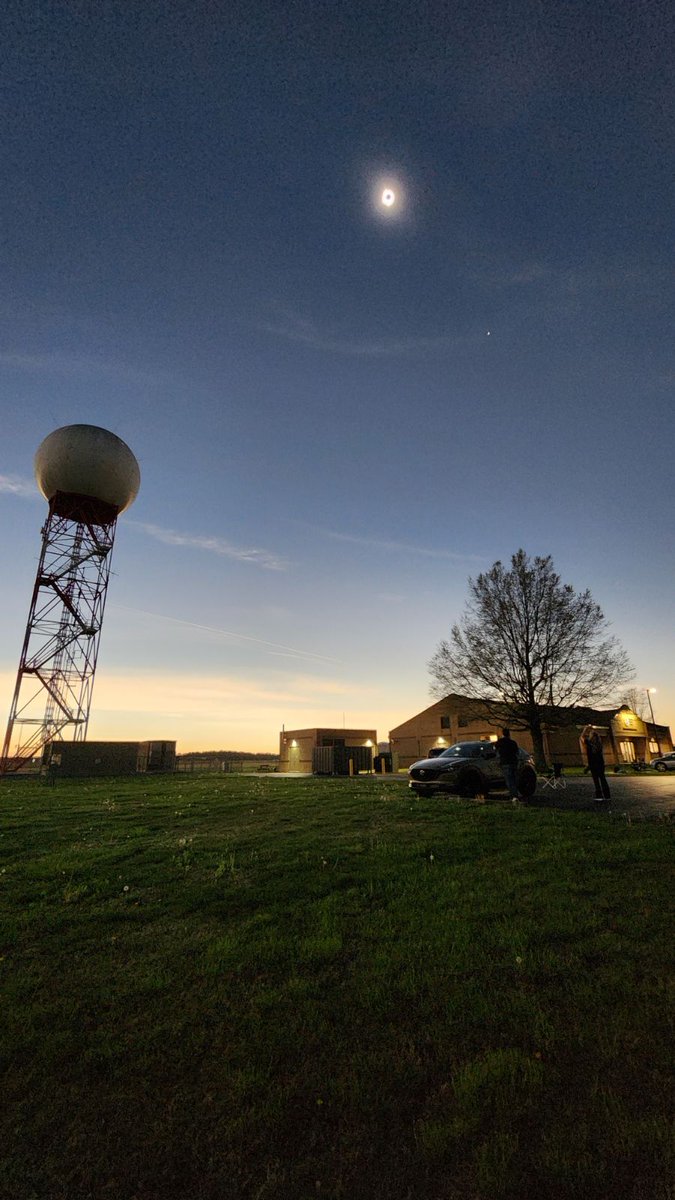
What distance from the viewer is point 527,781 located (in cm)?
1587

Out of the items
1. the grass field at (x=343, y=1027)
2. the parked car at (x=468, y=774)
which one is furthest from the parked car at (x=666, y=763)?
the grass field at (x=343, y=1027)

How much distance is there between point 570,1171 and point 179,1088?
8.42ft

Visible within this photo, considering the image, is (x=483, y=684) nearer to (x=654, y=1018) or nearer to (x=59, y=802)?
(x=59, y=802)

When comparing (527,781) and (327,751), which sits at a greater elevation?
(327,751)

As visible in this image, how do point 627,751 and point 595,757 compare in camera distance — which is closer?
point 595,757

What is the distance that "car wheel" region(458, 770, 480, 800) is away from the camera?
1511 centimetres

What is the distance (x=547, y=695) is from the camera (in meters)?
30.8

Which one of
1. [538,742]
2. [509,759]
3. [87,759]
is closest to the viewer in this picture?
[509,759]

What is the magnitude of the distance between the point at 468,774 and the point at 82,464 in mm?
32820

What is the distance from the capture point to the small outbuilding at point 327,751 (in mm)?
40219

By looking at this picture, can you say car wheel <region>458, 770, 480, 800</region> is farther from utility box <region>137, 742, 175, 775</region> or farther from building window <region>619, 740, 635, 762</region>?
building window <region>619, 740, 635, 762</region>

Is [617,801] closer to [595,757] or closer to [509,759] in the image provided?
[595,757]

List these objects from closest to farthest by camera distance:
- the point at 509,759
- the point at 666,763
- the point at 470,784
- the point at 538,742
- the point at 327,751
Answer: the point at 509,759, the point at 470,784, the point at 538,742, the point at 666,763, the point at 327,751

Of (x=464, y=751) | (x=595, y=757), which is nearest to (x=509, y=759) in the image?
(x=464, y=751)
